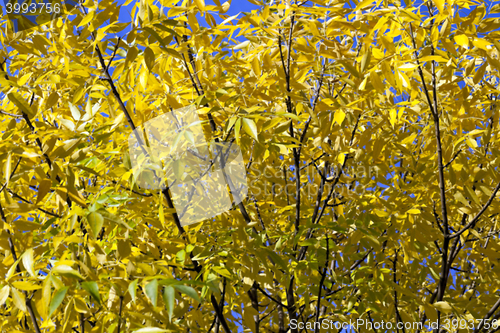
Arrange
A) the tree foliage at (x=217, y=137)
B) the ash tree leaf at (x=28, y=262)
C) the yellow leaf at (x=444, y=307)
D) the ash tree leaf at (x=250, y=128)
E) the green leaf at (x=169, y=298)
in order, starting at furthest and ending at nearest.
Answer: the yellow leaf at (x=444, y=307) → the tree foliage at (x=217, y=137) → the ash tree leaf at (x=250, y=128) → the ash tree leaf at (x=28, y=262) → the green leaf at (x=169, y=298)

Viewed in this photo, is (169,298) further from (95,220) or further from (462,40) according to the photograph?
(462,40)

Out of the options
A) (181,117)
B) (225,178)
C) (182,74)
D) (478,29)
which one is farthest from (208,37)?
(478,29)

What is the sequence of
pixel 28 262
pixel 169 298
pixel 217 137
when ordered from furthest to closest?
pixel 217 137
pixel 28 262
pixel 169 298

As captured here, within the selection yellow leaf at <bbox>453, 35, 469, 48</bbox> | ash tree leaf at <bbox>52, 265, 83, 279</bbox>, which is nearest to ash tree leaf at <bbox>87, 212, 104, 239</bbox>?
ash tree leaf at <bbox>52, 265, 83, 279</bbox>

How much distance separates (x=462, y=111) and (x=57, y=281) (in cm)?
181

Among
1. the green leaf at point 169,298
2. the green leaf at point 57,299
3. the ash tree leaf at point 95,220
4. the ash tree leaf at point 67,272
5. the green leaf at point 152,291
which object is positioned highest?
the ash tree leaf at point 95,220

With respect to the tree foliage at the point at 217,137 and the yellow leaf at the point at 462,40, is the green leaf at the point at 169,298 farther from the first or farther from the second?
the yellow leaf at the point at 462,40

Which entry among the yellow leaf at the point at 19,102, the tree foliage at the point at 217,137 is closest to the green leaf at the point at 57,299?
the tree foliage at the point at 217,137

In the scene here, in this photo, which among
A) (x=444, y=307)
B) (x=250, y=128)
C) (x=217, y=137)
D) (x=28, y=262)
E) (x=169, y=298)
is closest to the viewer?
(x=169, y=298)

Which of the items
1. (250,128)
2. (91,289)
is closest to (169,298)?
(91,289)

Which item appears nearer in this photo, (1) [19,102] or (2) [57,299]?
(2) [57,299]

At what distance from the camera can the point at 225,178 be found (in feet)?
6.61

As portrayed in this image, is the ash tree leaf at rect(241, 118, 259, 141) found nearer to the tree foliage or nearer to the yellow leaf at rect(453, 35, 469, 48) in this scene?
the tree foliage

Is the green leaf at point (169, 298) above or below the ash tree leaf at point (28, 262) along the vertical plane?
below
